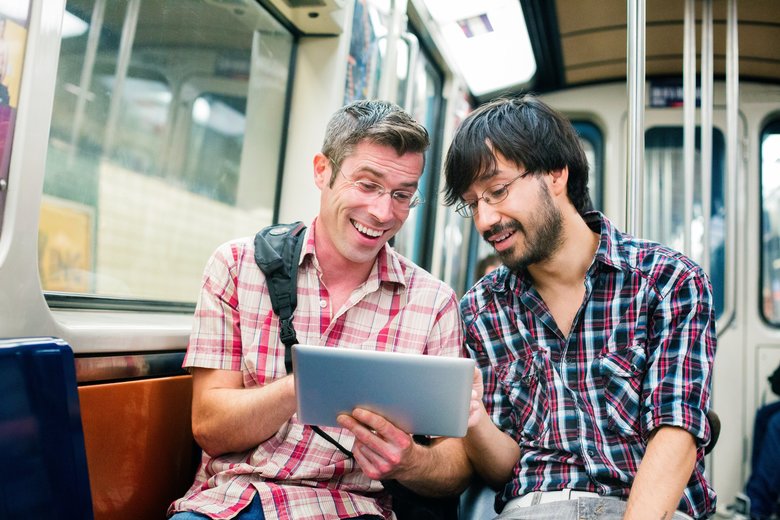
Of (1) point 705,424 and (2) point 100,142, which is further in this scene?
(2) point 100,142

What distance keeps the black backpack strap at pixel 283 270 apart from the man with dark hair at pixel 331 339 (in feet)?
0.10

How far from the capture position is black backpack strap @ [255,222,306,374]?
166 cm

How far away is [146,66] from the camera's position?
1.95m


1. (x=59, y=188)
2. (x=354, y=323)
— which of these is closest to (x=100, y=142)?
(x=59, y=188)

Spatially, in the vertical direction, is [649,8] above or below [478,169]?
above

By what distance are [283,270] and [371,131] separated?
435 mm

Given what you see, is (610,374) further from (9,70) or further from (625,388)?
(9,70)

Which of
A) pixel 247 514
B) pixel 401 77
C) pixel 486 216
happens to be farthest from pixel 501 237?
pixel 401 77

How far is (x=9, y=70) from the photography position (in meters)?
1.27

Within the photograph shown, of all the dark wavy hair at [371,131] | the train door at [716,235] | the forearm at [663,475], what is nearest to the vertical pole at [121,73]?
the dark wavy hair at [371,131]

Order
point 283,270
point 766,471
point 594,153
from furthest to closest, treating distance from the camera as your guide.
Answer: point 594,153 < point 766,471 < point 283,270

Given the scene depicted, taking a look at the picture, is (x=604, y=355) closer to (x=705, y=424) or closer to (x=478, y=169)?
(x=705, y=424)

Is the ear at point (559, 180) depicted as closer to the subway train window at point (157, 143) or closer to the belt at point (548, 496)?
the belt at point (548, 496)

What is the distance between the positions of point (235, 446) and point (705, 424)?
1075 mm
